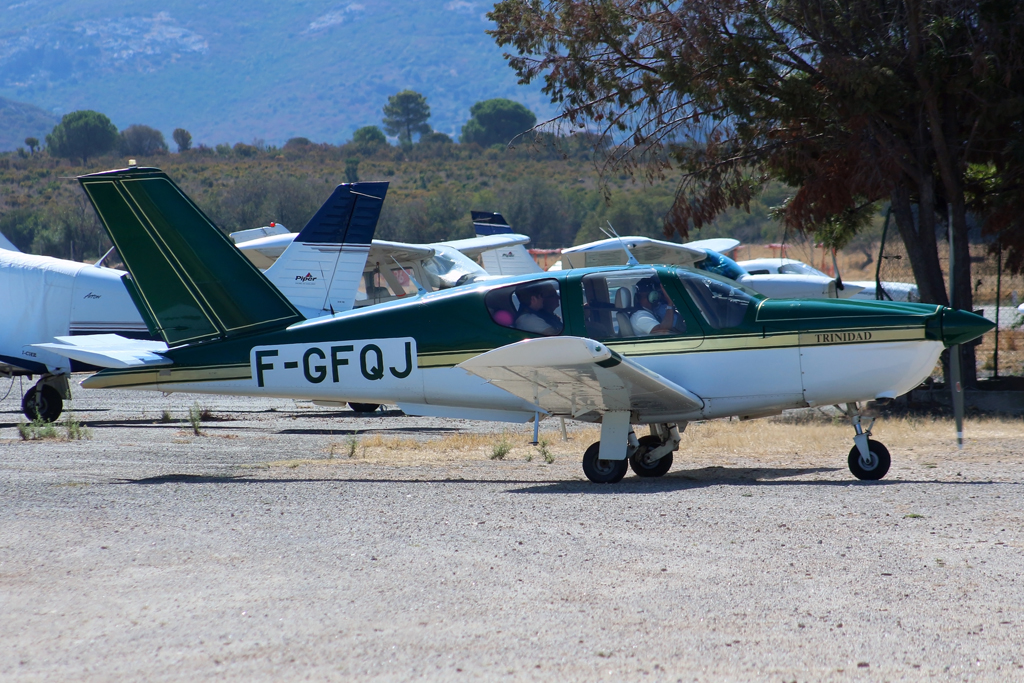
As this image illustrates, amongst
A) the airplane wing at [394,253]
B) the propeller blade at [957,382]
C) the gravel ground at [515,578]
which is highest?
the airplane wing at [394,253]

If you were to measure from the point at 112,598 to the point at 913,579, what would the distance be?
13.7ft

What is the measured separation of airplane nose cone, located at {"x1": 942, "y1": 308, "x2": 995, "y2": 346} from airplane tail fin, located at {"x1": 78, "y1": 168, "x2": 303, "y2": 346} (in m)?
6.02

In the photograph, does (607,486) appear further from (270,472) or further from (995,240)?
(995,240)

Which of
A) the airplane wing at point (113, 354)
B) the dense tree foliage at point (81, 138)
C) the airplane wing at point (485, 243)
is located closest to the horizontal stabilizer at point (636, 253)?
the airplane wing at point (485, 243)

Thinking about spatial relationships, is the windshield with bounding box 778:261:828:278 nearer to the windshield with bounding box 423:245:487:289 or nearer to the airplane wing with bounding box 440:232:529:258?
the airplane wing with bounding box 440:232:529:258

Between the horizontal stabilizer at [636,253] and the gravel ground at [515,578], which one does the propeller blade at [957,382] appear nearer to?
the gravel ground at [515,578]

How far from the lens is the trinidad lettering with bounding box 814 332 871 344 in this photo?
8469 mm

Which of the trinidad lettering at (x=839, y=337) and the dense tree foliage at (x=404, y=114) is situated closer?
the trinidad lettering at (x=839, y=337)

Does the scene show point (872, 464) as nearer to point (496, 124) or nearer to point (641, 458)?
point (641, 458)

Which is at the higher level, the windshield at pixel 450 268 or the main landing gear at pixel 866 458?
the windshield at pixel 450 268

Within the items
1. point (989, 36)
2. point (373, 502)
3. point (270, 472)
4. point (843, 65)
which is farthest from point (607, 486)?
point (989, 36)

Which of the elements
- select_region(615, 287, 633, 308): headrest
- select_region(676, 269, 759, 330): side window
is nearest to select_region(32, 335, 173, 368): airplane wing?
select_region(615, 287, 633, 308): headrest

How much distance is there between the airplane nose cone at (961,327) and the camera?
8156mm

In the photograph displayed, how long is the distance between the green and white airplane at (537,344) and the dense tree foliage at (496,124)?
11058 cm
